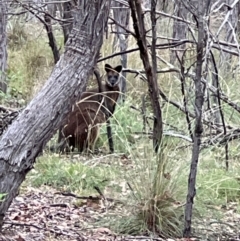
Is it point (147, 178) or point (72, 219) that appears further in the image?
point (72, 219)

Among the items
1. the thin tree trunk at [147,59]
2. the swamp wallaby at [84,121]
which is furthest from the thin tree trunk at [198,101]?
the swamp wallaby at [84,121]

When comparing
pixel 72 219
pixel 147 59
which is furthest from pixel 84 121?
pixel 72 219

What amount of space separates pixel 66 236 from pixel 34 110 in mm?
939

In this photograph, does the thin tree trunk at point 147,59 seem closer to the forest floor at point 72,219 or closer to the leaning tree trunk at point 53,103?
the forest floor at point 72,219

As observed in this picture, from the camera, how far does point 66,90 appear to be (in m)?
3.34

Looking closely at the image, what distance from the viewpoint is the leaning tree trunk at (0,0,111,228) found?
128 inches

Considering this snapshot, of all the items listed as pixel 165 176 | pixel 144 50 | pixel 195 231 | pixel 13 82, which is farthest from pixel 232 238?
pixel 13 82

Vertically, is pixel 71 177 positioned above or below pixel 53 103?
below

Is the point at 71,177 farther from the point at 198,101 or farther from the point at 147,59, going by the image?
the point at 198,101

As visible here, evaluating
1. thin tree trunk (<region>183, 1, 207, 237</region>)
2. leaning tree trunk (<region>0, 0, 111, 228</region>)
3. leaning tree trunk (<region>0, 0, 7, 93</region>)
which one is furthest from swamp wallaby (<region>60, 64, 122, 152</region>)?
leaning tree trunk (<region>0, 0, 111, 228</region>)

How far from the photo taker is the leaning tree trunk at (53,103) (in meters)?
3.24

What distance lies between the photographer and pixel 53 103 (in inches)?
130

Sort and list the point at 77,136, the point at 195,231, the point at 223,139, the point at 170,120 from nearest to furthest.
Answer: the point at 195,231 < the point at 223,139 < the point at 170,120 < the point at 77,136

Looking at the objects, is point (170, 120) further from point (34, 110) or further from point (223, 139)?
point (34, 110)
